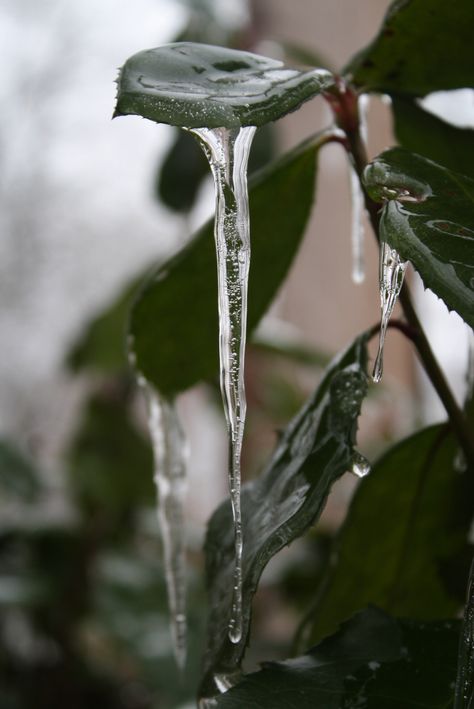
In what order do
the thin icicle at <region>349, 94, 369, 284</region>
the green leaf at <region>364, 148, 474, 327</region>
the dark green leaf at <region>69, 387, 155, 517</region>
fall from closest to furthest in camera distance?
the green leaf at <region>364, 148, 474, 327</region> < the thin icicle at <region>349, 94, 369, 284</region> < the dark green leaf at <region>69, 387, 155, 517</region>

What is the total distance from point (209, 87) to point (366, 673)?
0.21 metres

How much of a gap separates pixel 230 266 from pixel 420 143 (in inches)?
6.4

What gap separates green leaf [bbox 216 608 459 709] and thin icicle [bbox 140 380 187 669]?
0.53 ft

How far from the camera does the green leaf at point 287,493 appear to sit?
0.30 meters

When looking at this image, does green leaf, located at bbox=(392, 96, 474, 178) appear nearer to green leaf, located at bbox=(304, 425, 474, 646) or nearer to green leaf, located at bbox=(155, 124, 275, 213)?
green leaf, located at bbox=(304, 425, 474, 646)

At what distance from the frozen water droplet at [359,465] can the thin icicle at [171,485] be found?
0.58ft

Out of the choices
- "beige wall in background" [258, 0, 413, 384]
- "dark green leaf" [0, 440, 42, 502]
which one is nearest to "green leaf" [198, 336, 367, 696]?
"dark green leaf" [0, 440, 42, 502]

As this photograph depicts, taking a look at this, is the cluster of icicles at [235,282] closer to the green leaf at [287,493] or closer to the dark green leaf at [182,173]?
the green leaf at [287,493]

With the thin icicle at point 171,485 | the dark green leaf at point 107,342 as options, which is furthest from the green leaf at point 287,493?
the dark green leaf at point 107,342

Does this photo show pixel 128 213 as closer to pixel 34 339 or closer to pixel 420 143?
pixel 34 339

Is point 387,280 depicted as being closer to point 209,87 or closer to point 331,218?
point 209,87

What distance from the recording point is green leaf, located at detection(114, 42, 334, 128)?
10.4 inches

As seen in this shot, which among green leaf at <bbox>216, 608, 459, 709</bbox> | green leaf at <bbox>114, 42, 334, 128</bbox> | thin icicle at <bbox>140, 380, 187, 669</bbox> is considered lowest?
thin icicle at <bbox>140, 380, 187, 669</bbox>

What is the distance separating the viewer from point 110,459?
4.27 ft
